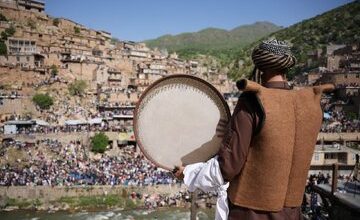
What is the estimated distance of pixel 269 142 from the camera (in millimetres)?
2283

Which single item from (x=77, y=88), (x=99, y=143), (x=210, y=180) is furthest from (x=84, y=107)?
(x=210, y=180)

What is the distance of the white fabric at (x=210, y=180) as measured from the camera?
91.2 inches

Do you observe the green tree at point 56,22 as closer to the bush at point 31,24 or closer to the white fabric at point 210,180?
the bush at point 31,24

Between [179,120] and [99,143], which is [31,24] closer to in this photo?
[99,143]

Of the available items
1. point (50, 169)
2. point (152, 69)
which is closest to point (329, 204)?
point (50, 169)

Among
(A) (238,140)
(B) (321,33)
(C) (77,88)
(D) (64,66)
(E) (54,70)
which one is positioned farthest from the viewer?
(B) (321,33)

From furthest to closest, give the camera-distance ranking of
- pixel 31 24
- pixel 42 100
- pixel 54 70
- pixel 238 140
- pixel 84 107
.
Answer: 1. pixel 31 24
2. pixel 54 70
3. pixel 84 107
4. pixel 42 100
5. pixel 238 140

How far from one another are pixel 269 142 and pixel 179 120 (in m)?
1.03

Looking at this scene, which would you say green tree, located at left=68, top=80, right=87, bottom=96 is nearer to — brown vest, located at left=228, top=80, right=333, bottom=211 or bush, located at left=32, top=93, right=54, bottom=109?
bush, located at left=32, top=93, right=54, bottom=109

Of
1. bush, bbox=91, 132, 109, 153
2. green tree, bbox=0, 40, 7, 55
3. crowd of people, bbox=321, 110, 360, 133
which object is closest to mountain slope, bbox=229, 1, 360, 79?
crowd of people, bbox=321, 110, 360, 133

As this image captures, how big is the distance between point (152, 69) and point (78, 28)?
15.6m

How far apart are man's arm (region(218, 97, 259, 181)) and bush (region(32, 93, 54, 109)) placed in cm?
3791

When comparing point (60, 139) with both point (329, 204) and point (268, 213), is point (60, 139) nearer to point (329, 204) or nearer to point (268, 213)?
point (329, 204)

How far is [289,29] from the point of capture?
298 ft
